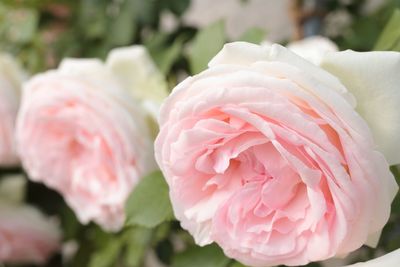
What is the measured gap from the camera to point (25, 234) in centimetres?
60

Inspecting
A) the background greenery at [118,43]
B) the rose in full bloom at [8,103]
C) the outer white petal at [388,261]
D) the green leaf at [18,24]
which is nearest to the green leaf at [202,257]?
the background greenery at [118,43]

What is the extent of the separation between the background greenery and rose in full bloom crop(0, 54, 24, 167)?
5cm

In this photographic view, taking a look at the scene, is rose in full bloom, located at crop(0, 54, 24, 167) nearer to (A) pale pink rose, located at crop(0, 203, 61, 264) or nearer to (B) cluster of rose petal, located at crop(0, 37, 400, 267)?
(A) pale pink rose, located at crop(0, 203, 61, 264)

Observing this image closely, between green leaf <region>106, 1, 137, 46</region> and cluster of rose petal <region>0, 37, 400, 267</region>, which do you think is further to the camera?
green leaf <region>106, 1, 137, 46</region>

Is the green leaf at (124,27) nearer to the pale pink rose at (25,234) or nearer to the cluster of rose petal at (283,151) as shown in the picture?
the pale pink rose at (25,234)

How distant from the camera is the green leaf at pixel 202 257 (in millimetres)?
332

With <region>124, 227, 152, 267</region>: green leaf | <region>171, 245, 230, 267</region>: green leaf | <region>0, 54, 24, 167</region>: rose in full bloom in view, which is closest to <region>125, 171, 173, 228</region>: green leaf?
<region>171, 245, 230, 267</region>: green leaf

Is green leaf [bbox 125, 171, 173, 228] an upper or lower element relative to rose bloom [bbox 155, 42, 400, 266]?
lower

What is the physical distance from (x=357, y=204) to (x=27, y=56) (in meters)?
0.47

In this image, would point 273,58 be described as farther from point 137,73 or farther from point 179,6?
point 179,6

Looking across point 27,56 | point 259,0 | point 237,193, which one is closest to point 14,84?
point 27,56

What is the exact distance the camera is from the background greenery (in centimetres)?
47

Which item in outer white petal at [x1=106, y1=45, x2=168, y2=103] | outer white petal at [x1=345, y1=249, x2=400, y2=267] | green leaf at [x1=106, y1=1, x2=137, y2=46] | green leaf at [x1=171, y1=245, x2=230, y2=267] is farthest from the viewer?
green leaf at [x1=106, y1=1, x2=137, y2=46]

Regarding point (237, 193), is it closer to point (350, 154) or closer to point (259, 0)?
point (350, 154)
